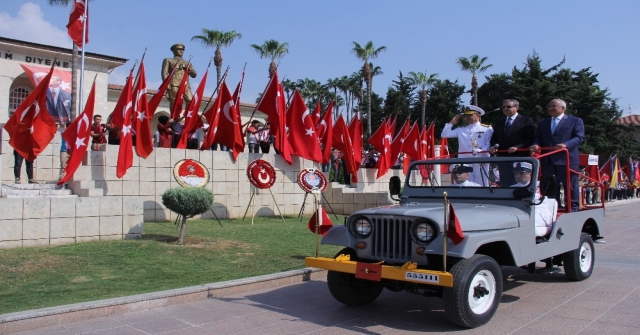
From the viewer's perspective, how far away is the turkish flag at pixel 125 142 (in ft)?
40.8

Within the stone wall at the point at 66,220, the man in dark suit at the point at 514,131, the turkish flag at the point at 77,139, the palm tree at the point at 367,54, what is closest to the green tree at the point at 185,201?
the stone wall at the point at 66,220

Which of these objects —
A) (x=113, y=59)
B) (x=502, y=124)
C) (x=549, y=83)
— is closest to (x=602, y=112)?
(x=549, y=83)

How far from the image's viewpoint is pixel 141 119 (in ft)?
42.9

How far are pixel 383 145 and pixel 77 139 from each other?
36.5 ft

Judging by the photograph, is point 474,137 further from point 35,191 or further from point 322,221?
point 35,191

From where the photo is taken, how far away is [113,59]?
2803cm

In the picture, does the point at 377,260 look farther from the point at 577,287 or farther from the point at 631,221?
the point at 631,221

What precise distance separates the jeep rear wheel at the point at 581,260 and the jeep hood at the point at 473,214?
1.81m

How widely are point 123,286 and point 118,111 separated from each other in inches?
282

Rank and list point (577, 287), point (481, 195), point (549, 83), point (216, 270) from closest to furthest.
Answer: point (481, 195), point (577, 287), point (216, 270), point (549, 83)

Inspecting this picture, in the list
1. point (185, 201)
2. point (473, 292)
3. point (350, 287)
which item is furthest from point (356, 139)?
point (473, 292)

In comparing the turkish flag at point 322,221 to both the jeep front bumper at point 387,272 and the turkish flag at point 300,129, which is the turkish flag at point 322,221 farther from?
the turkish flag at point 300,129

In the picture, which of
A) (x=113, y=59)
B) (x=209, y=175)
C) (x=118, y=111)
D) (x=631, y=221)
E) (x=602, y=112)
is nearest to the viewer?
(x=118, y=111)

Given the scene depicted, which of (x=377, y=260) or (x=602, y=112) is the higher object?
(x=602, y=112)
